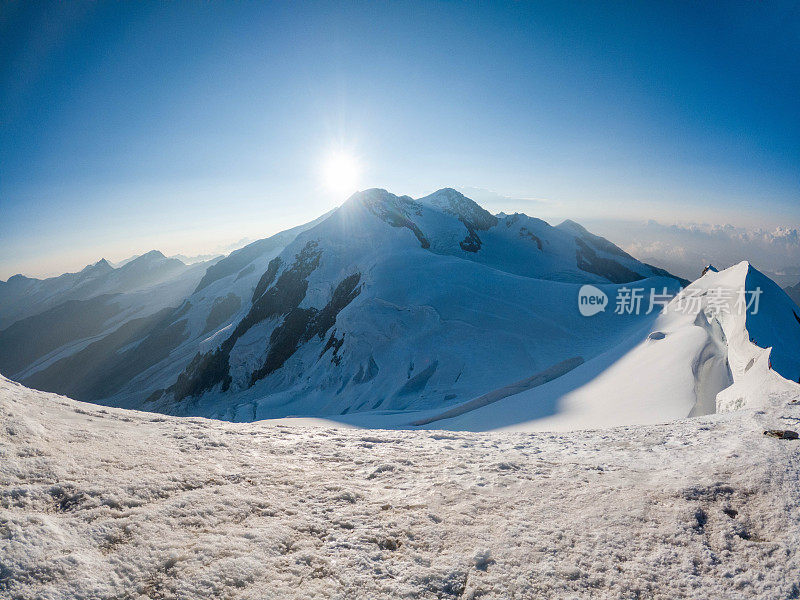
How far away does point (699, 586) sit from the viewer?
2.68 meters

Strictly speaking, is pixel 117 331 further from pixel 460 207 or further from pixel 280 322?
pixel 460 207

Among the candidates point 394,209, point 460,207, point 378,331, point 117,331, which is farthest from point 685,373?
point 117,331

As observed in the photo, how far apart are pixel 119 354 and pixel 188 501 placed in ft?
363

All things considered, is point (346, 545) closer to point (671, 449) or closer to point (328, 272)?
point (671, 449)

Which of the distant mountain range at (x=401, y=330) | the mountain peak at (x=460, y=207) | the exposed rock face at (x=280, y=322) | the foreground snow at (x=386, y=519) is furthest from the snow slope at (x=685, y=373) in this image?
the mountain peak at (x=460, y=207)

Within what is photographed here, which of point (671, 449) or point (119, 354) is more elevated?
point (671, 449)

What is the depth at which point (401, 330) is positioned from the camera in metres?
31.6

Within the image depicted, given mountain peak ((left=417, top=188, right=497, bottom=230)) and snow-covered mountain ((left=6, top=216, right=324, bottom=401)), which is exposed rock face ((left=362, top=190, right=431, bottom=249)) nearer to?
mountain peak ((left=417, top=188, right=497, bottom=230))

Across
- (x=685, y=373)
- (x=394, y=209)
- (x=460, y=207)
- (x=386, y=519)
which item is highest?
(x=460, y=207)

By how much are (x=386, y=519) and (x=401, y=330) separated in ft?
92.3

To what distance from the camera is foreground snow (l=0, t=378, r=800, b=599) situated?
262cm

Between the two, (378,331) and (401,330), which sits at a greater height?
(401,330)

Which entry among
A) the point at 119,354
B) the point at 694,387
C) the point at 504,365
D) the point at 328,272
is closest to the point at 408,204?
the point at 328,272

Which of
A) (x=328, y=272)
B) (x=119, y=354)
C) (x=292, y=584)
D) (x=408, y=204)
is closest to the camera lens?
(x=292, y=584)
